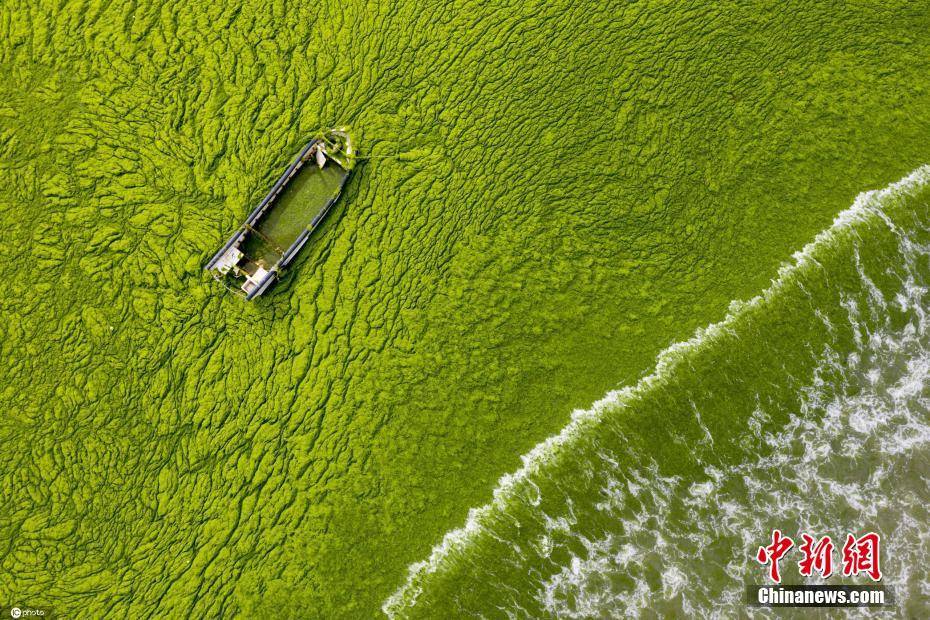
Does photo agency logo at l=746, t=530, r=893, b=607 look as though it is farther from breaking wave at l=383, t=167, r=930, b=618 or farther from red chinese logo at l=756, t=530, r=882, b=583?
breaking wave at l=383, t=167, r=930, b=618

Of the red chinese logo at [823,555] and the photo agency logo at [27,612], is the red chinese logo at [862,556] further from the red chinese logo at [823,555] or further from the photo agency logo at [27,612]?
the photo agency logo at [27,612]

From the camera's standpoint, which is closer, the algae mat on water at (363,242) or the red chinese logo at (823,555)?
the algae mat on water at (363,242)

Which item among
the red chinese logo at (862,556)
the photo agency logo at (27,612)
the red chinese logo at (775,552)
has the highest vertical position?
the red chinese logo at (862,556)

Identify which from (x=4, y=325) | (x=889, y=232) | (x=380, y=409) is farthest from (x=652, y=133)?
(x=4, y=325)

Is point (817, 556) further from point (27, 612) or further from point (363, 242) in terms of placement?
point (27, 612)

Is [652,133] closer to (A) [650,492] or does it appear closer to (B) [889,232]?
(B) [889,232]

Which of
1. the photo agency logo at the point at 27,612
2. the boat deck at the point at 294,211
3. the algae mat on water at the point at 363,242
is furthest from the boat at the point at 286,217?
the photo agency logo at the point at 27,612

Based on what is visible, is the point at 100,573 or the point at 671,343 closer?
the point at 100,573
